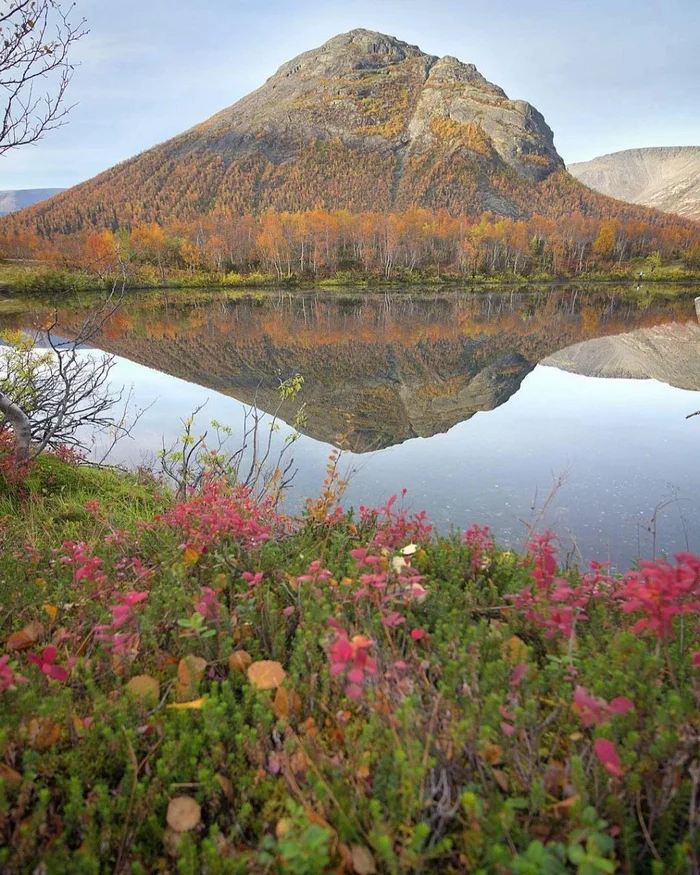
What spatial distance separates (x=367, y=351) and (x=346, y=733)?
26.7 m

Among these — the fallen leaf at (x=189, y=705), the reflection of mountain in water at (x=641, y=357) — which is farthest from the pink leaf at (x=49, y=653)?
the reflection of mountain in water at (x=641, y=357)

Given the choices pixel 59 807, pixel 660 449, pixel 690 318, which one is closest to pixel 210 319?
pixel 660 449

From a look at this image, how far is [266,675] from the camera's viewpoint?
2.69m

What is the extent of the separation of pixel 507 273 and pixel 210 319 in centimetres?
7097

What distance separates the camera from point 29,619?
3.60 m

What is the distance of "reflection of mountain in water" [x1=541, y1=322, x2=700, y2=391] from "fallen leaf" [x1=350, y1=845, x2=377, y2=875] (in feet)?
72.1

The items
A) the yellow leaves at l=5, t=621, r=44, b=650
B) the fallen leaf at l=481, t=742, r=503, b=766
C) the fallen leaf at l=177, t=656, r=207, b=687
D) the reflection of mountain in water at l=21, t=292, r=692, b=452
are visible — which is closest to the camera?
the fallen leaf at l=481, t=742, r=503, b=766

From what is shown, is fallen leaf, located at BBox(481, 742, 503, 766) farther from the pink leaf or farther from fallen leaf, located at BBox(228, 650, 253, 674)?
the pink leaf

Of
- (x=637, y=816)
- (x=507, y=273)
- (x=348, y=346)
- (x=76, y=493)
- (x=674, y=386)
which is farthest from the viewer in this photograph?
(x=507, y=273)

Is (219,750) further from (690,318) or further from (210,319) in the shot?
(690,318)

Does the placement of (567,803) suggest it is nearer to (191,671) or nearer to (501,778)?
(501,778)

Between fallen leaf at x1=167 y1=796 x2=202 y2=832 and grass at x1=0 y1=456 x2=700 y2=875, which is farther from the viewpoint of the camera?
fallen leaf at x1=167 y1=796 x2=202 y2=832

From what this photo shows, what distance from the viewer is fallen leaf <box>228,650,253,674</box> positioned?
2930 mm

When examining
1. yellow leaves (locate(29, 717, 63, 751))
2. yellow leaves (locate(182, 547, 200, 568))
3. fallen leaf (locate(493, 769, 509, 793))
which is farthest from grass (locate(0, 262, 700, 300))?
fallen leaf (locate(493, 769, 509, 793))
